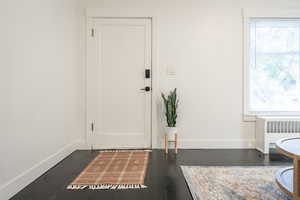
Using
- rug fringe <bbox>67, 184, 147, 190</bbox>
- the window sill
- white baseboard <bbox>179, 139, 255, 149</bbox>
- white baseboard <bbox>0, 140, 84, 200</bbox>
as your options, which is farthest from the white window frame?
white baseboard <bbox>0, 140, 84, 200</bbox>

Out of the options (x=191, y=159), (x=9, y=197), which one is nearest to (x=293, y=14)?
(x=191, y=159)

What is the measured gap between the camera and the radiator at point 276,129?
9.52 ft

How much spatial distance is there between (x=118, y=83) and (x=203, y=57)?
127 cm

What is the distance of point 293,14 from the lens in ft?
10.2

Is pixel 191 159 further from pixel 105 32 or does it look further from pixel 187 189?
pixel 105 32

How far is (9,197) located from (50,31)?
165cm

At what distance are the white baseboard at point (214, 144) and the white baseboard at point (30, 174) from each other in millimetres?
1603

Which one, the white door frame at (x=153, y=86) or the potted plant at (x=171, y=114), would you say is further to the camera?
the white door frame at (x=153, y=86)

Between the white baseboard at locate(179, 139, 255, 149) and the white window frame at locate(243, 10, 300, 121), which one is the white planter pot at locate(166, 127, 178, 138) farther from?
the white window frame at locate(243, 10, 300, 121)

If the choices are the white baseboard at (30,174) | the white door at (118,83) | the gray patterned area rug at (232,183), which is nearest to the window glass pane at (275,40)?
the white door at (118,83)

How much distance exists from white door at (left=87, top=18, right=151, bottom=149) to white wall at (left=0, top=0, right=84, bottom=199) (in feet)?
0.65

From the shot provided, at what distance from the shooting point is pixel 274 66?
128 inches

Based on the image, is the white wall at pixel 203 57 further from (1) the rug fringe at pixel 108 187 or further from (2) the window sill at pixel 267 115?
(1) the rug fringe at pixel 108 187

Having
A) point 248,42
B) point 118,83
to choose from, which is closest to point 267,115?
point 248,42
